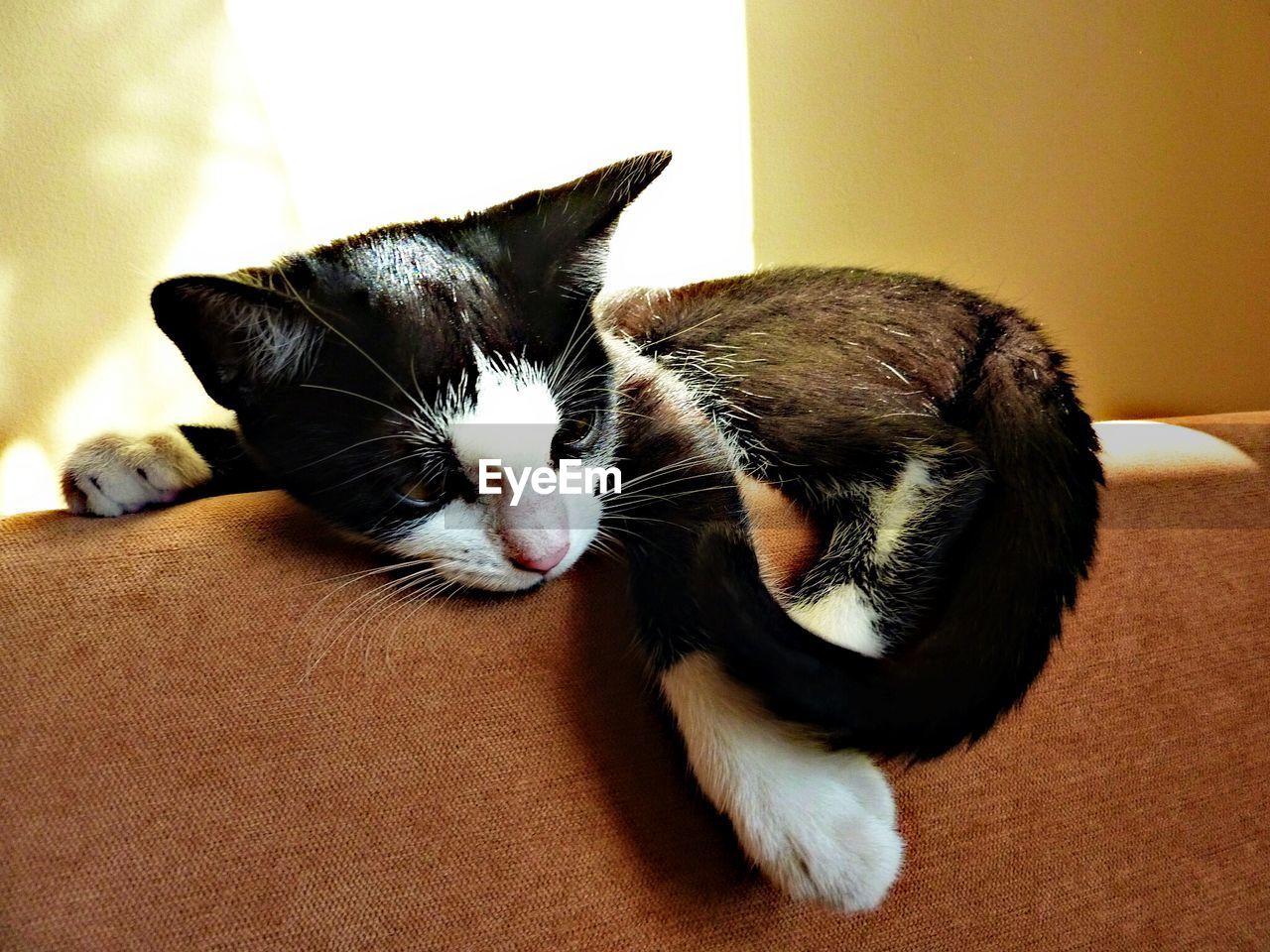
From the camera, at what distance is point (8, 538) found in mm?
669

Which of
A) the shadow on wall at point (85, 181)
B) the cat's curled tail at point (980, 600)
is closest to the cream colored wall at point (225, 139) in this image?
the shadow on wall at point (85, 181)

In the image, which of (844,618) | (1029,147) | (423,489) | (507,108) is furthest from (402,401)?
(1029,147)

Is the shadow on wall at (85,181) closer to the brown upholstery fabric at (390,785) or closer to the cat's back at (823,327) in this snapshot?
the brown upholstery fabric at (390,785)

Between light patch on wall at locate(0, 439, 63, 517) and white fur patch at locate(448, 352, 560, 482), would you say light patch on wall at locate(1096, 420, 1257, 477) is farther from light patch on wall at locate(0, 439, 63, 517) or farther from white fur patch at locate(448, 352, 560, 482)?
light patch on wall at locate(0, 439, 63, 517)

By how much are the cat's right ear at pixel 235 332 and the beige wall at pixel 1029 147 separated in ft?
2.72

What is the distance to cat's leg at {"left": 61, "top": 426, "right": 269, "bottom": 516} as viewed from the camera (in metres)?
0.72

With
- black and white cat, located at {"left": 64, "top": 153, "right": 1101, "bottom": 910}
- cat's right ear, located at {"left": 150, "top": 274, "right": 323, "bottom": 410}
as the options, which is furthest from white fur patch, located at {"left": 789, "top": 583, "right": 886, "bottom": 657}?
cat's right ear, located at {"left": 150, "top": 274, "right": 323, "bottom": 410}

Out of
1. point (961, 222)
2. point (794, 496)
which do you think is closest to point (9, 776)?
point (794, 496)

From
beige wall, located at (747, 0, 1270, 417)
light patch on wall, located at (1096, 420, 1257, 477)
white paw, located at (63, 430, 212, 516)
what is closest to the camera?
white paw, located at (63, 430, 212, 516)

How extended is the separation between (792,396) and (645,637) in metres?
0.34

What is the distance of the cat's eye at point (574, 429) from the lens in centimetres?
75

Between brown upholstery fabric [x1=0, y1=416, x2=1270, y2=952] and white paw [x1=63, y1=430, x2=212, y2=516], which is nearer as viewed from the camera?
brown upholstery fabric [x1=0, y1=416, x2=1270, y2=952]

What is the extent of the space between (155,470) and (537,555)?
0.38 metres

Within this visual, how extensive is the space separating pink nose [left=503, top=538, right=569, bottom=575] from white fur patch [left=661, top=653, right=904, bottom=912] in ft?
0.44
